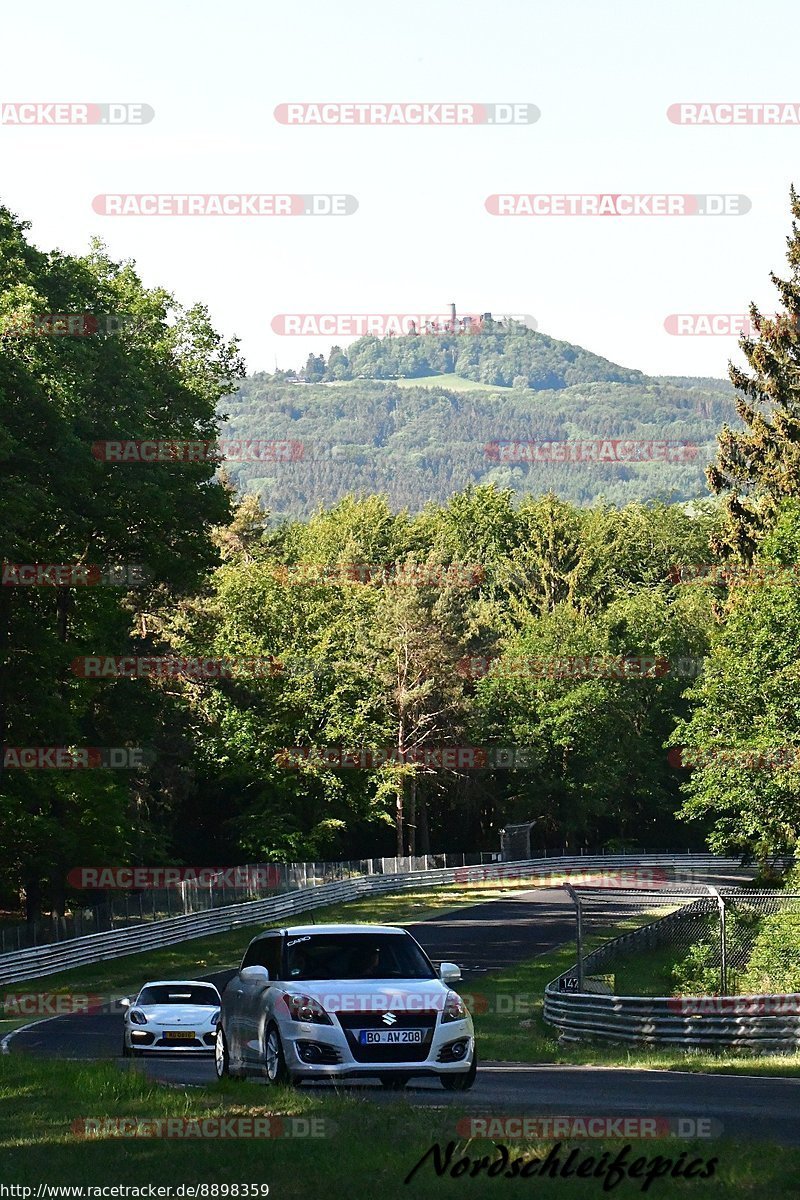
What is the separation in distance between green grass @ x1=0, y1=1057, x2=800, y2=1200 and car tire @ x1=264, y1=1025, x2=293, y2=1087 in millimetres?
812

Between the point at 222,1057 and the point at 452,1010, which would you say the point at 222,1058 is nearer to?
the point at 222,1057

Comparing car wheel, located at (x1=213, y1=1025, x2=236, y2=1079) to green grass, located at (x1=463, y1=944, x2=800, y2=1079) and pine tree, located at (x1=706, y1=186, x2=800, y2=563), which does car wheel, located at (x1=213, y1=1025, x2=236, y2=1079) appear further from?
pine tree, located at (x1=706, y1=186, x2=800, y2=563)

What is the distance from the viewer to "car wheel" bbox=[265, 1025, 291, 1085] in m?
13.3

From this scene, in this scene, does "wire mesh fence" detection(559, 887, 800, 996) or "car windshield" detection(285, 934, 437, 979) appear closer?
"car windshield" detection(285, 934, 437, 979)

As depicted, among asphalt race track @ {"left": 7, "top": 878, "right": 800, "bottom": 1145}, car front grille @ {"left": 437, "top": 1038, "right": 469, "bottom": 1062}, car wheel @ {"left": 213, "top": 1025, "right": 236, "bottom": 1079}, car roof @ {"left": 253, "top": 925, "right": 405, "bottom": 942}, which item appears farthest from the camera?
car wheel @ {"left": 213, "top": 1025, "right": 236, "bottom": 1079}

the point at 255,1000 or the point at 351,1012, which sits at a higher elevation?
the point at 351,1012

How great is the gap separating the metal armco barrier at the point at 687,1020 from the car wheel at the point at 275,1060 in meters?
9.44

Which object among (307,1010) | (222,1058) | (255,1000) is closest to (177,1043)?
(222,1058)

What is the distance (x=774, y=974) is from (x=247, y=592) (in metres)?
47.6

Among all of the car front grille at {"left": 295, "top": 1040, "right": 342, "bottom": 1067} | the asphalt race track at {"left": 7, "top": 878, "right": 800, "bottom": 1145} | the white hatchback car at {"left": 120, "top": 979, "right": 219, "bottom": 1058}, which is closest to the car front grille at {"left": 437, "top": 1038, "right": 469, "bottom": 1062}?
the asphalt race track at {"left": 7, "top": 878, "right": 800, "bottom": 1145}

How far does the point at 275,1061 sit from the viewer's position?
1349 centimetres

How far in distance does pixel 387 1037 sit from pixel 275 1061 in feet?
3.60

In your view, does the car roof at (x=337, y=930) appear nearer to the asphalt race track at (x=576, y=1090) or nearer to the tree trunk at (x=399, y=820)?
the asphalt race track at (x=576, y=1090)

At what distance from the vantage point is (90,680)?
47406 millimetres
